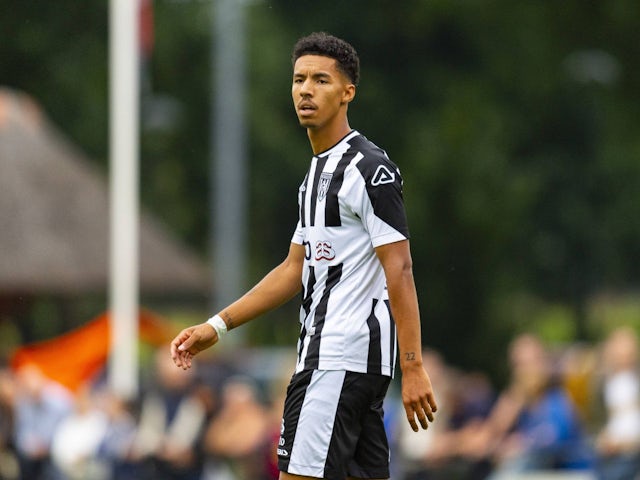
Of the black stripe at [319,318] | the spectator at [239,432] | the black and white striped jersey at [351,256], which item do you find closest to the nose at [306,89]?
the black and white striped jersey at [351,256]

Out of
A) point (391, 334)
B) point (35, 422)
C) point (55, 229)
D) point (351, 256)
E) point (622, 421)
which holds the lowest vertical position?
point (35, 422)

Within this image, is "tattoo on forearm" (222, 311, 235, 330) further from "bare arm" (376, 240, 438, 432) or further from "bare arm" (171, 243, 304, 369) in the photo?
"bare arm" (376, 240, 438, 432)

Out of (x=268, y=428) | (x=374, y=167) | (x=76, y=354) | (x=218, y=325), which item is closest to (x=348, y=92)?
(x=374, y=167)

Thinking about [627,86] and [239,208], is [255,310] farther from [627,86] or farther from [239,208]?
[239,208]

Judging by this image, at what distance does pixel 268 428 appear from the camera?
51.9 feet

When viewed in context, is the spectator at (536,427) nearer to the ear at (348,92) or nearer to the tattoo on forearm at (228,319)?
the tattoo on forearm at (228,319)

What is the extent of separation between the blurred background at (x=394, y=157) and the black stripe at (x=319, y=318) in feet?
69.1

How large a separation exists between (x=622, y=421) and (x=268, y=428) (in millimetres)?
3609

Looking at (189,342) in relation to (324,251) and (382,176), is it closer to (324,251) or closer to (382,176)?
(324,251)

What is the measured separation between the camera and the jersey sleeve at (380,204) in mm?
6848

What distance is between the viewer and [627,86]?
31547 mm

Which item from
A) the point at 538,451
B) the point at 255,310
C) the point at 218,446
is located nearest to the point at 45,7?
the point at 218,446

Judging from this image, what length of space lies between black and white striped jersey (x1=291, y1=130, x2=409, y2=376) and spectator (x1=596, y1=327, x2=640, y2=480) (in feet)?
23.8

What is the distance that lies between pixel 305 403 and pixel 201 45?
36880 millimetres
